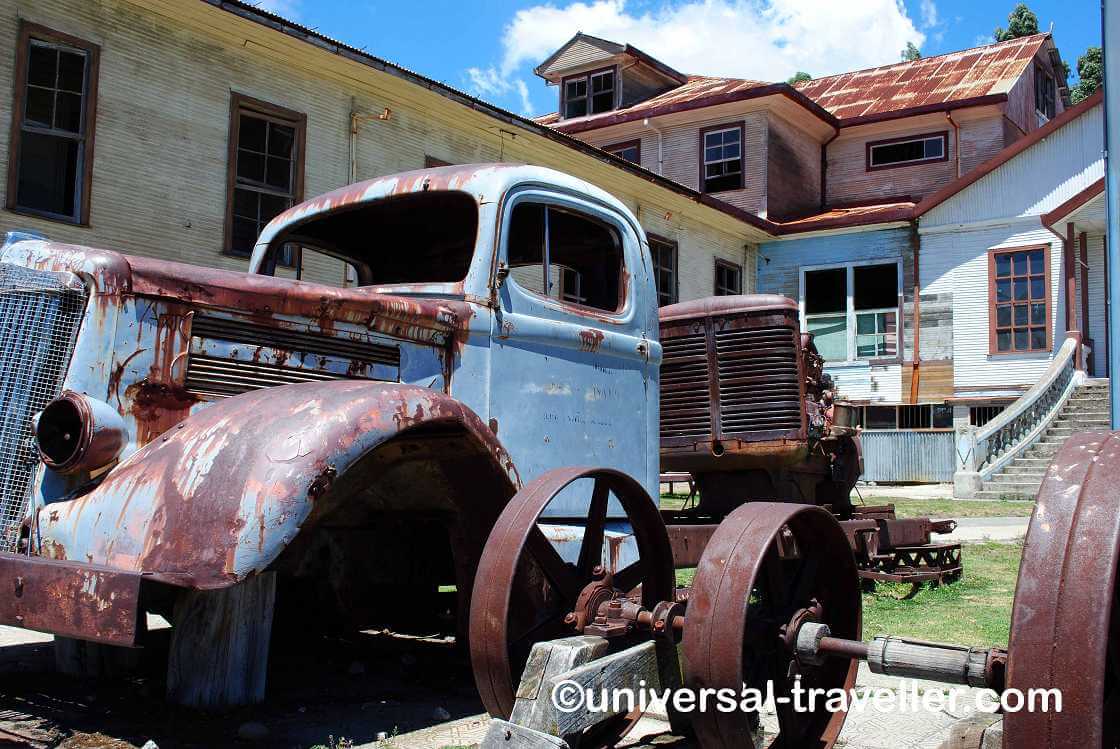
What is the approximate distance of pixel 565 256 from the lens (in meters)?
4.82

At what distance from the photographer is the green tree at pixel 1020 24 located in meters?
53.4

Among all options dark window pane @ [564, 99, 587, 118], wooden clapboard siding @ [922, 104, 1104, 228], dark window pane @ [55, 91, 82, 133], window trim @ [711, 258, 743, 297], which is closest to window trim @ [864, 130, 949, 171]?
wooden clapboard siding @ [922, 104, 1104, 228]

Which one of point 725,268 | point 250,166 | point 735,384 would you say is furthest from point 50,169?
point 725,268

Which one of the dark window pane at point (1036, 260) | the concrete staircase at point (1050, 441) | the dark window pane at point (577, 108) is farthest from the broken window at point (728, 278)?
the concrete staircase at point (1050, 441)

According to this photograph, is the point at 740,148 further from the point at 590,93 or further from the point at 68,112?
the point at 68,112

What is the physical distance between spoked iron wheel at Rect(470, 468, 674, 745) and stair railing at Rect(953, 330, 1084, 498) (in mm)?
13942

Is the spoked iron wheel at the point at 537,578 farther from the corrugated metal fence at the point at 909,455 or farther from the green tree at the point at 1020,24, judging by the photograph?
the green tree at the point at 1020,24

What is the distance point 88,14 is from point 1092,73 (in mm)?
53727

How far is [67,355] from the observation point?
3293mm

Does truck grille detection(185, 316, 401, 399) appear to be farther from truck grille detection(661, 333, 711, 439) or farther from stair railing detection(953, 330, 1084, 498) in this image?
stair railing detection(953, 330, 1084, 498)

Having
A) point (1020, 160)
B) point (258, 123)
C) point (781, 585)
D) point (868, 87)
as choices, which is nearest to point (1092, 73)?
point (868, 87)

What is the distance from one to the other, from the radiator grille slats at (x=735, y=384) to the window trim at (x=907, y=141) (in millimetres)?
18429

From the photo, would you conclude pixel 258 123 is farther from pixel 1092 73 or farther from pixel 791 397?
pixel 1092 73

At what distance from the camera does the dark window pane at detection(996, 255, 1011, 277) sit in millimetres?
20750
